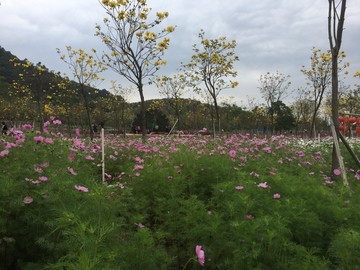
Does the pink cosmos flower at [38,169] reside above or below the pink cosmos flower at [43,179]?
above

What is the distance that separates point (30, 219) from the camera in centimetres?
293

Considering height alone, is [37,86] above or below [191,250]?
above

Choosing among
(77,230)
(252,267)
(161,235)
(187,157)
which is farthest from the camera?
(187,157)

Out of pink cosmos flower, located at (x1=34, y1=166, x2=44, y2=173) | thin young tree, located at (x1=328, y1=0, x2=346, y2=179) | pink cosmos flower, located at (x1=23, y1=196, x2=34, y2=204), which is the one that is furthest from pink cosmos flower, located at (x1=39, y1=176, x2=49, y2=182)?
thin young tree, located at (x1=328, y1=0, x2=346, y2=179)

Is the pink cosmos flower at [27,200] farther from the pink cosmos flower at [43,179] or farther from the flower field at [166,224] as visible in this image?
the pink cosmos flower at [43,179]

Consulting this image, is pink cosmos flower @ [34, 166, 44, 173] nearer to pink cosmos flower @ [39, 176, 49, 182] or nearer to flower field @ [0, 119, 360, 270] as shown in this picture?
flower field @ [0, 119, 360, 270]

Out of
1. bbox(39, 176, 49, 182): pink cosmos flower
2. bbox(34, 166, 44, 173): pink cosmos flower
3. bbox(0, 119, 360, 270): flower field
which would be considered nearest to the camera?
bbox(0, 119, 360, 270): flower field

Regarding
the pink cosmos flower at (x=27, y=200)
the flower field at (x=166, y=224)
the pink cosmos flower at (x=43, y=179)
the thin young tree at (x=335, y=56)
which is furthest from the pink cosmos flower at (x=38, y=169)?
the thin young tree at (x=335, y=56)

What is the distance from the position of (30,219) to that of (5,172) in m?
0.76

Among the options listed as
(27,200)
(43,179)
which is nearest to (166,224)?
(43,179)

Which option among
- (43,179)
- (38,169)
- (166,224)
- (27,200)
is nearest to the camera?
(27,200)

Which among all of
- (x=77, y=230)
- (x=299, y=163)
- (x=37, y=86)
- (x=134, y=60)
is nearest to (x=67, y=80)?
(x=37, y=86)

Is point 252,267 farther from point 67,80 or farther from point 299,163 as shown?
point 67,80

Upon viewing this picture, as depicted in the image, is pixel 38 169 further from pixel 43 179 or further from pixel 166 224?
pixel 166 224
